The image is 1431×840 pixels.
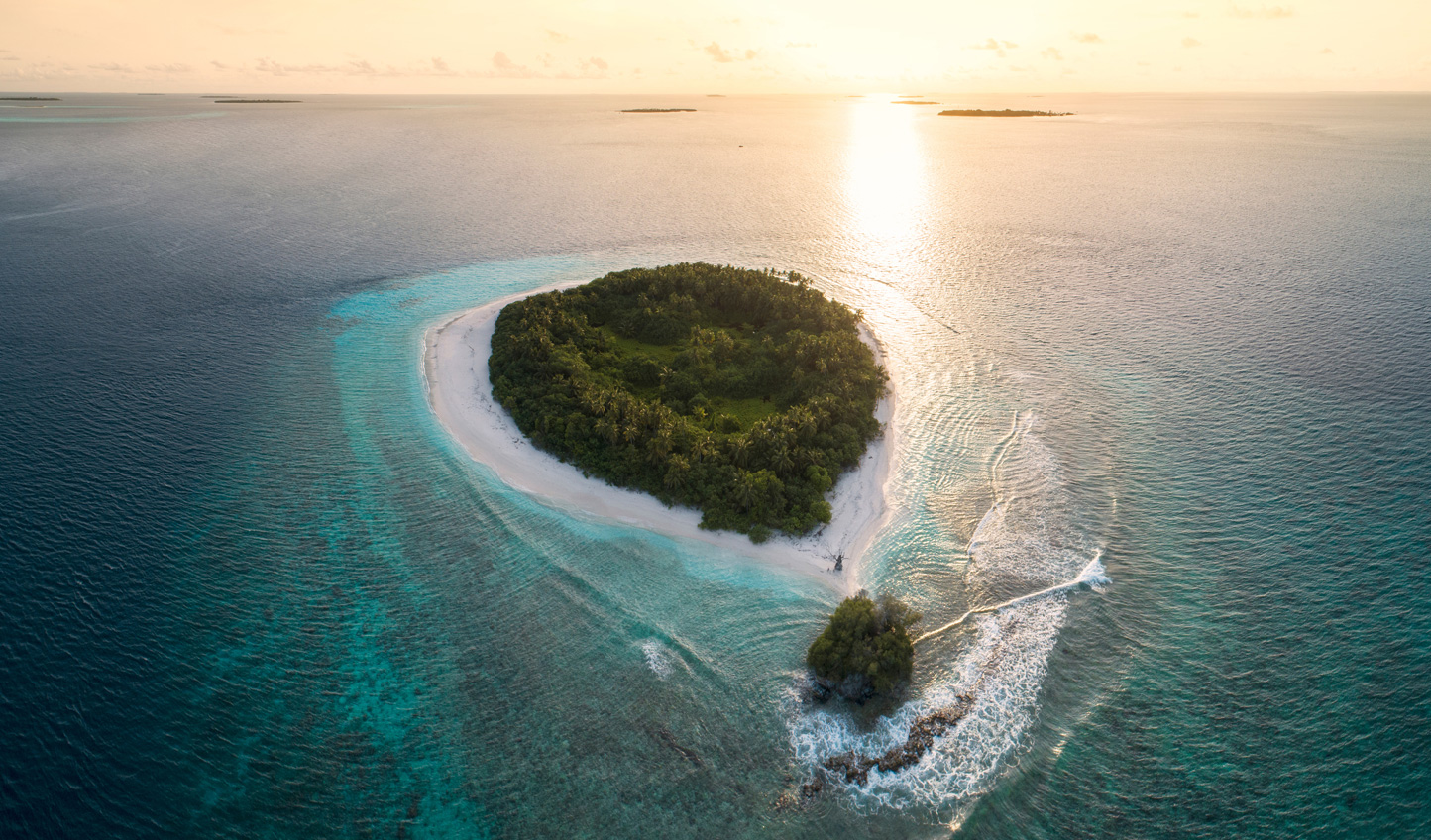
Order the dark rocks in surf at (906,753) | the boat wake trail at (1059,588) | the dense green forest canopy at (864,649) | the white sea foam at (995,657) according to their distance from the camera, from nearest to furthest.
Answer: the white sea foam at (995,657), the dark rocks in surf at (906,753), the dense green forest canopy at (864,649), the boat wake trail at (1059,588)

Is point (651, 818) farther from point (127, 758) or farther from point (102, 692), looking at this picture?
point (102, 692)

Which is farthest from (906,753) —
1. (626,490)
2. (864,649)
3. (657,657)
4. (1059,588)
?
(626,490)

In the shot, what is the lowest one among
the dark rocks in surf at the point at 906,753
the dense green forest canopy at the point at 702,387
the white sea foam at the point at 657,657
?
the dark rocks in surf at the point at 906,753

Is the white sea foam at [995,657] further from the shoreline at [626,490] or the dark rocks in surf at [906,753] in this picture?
the shoreline at [626,490]

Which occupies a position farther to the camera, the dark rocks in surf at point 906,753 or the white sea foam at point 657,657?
the white sea foam at point 657,657

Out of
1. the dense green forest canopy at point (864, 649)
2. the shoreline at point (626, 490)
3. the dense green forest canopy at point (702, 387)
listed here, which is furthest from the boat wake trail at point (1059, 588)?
the dense green forest canopy at point (702, 387)

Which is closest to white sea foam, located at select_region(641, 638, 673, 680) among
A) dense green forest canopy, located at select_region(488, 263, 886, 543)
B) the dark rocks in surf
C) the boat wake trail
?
the dark rocks in surf

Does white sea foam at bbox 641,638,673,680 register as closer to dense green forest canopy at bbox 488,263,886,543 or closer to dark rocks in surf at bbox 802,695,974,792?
dark rocks in surf at bbox 802,695,974,792

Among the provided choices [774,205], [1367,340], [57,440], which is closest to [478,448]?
[57,440]
